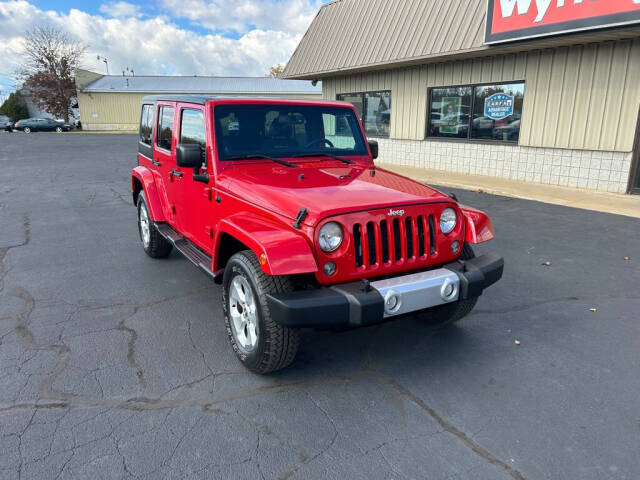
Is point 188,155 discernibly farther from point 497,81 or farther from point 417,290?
point 497,81

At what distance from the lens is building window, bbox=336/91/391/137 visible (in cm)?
1525

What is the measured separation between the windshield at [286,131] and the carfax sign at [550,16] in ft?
21.4

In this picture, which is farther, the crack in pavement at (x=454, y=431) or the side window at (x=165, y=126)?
the side window at (x=165, y=126)

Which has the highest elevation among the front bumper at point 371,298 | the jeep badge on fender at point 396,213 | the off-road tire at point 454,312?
the jeep badge on fender at point 396,213

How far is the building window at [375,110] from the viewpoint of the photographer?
15250mm

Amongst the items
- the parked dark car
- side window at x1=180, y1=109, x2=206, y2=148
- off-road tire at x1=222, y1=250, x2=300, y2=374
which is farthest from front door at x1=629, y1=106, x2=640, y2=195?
the parked dark car

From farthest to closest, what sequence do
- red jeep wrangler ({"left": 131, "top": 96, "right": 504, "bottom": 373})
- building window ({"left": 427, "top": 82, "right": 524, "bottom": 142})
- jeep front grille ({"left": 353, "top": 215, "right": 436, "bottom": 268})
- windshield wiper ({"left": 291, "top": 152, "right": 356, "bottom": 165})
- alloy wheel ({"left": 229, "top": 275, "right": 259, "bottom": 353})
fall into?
1. building window ({"left": 427, "top": 82, "right": 524, "bottom": 142})
2. windshield wiper ({"left": 291, "top": 152, "right": 356, "bottom": 165})
3. alloy wheel ({"left": 229, "top": 275, "right": 259, "bottom": 353})
4. jeep front grille ({"left": 353, "top": 215, "right": 436, "bottom": 268})
5. red jeep wrangler ({"left": 131, "top": 96, "right": 504, "bottom": 373})

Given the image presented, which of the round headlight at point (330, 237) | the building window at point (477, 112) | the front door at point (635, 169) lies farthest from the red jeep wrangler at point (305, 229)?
the building window at point (477, 112)

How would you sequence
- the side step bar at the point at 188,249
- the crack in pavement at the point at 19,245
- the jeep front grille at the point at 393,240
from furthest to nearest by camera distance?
the crack in pavement at the point at 19,245 < the side step bar at the point at 188,249 < the jeep front grille at the point at 393,240

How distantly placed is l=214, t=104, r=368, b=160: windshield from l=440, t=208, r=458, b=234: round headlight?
1484 mm

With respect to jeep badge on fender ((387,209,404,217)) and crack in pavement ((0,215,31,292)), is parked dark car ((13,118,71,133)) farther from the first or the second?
jeep badge on fender ((387,209,404,217))

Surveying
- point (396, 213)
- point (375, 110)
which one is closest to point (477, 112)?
point (375, 110)

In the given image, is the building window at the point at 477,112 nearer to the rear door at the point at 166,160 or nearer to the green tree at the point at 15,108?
the rear door at the point at 166,160

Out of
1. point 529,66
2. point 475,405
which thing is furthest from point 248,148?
point 529,66
